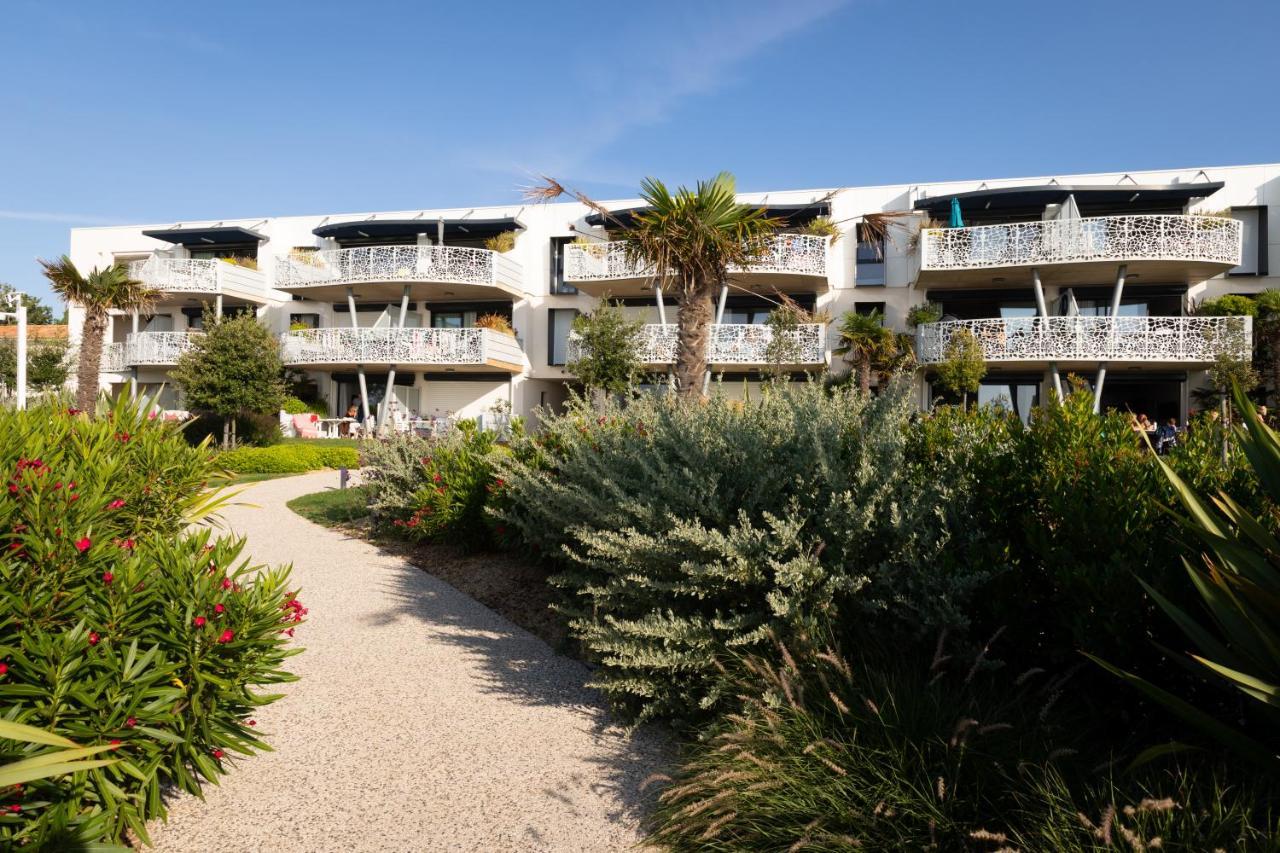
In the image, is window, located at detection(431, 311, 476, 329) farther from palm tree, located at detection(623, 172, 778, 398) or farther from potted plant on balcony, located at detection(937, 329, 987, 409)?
palm tree, located at detection(623, 172, 778, 398)

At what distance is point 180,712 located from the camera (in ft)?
9.27

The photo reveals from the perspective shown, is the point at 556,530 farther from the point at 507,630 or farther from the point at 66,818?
the point at 66,818

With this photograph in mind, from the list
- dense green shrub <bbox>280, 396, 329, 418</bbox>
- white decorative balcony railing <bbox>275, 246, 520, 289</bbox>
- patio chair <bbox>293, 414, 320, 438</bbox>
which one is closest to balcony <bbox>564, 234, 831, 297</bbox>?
white decorative balcony railing <bbox>275, 246, 520, 289</bbox>

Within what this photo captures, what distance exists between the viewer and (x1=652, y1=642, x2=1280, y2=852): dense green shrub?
2.41 m

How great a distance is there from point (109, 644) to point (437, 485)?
6400 millimetres

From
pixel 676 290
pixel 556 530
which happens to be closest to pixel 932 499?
pixel 556 530

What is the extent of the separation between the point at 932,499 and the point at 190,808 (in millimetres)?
3857

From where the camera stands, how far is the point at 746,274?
933 inches

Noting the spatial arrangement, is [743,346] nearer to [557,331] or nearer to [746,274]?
[746,274]

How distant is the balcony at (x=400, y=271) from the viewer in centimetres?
2580

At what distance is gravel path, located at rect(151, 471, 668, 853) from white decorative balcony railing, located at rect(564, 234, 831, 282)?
17.5 meters

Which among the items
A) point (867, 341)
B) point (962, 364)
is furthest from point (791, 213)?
point (962, 364)

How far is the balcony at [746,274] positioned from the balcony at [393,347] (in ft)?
12.3

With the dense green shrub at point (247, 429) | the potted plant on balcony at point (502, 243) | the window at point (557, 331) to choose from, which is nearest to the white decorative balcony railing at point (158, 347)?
the dense green shrub at point (247, 429)
